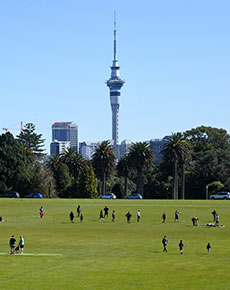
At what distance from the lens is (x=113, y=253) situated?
55.9 m

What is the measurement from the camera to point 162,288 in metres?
41.1

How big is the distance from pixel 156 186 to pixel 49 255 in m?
109

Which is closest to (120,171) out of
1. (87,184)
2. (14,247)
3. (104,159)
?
(104,159)

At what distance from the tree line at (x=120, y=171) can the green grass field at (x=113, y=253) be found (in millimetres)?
49090

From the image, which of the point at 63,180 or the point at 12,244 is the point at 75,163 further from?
the point at 12,244

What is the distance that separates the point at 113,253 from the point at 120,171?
105897mm

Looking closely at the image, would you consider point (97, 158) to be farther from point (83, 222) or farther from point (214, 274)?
point (214, 274)

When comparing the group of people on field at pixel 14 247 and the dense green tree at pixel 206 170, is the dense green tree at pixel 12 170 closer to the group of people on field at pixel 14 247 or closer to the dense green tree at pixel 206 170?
the dense green tree at pixel 206 170

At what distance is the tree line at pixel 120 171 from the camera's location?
142 meters

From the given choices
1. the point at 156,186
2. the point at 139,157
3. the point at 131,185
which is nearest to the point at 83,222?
the point at 139,157

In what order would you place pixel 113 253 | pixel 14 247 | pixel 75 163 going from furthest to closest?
1. pixel 75 163
2. pixel 14 247
3. pixel 113 253

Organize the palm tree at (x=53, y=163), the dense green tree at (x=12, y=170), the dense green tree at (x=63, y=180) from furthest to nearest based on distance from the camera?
1. the palm tree at (x=53, y=163)
2. the dense green tree at (x=63, y=180)
3. the dense green tree at (x=12, y=170)

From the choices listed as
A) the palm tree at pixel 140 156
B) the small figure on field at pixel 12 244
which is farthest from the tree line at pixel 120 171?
the small figure on field at pixel 12 244

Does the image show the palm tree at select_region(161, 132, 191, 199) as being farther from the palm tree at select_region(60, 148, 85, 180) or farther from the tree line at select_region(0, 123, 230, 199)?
the palm tree at select_region(60, 148, 85, 180)
